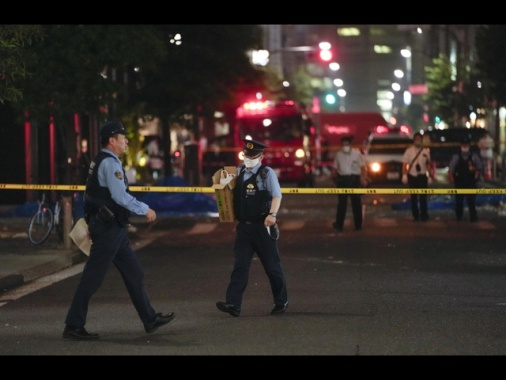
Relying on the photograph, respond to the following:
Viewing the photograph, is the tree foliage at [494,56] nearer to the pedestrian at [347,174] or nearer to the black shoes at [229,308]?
the pedestrian at [347,174]

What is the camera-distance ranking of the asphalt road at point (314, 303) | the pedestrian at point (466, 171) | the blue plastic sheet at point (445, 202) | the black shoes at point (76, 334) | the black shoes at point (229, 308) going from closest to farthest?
the asphalt road at point (314, 303) < the black shoes at point (76, 334) < the black shoes at point (229, 308) < the pedestrian at point (466, 171) < the blue plastic sheet at point (445, 202)

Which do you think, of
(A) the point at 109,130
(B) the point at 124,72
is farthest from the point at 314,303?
(B) the point at 124,72

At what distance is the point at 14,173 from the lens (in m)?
31.5

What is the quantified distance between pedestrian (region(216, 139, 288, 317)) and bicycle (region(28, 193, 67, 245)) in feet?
27.5

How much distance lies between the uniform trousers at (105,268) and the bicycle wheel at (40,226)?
9.14 m

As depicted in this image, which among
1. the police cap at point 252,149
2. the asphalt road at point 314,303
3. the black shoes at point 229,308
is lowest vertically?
the asphalt road at point 314,303

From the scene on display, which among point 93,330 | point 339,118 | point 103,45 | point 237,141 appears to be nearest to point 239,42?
point 237,141

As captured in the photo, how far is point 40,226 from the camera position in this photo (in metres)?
19.8

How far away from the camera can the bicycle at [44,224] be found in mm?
19578

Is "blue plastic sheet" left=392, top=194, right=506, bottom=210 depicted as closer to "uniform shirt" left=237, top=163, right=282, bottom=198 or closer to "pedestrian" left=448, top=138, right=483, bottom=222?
"pedestrian" left=448, top=138, right=483, bottom=222

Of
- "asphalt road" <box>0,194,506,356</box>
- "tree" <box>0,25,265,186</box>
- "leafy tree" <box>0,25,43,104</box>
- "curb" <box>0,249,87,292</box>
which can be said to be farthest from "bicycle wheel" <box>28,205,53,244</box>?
"leafy tree" <box>0,25,43,104</box>

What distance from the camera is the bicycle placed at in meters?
19.6

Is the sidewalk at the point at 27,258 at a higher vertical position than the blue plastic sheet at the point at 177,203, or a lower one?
lower

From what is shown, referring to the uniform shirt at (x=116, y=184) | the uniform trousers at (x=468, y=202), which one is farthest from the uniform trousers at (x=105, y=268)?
the uniform trousers at (x=468, y=202)
